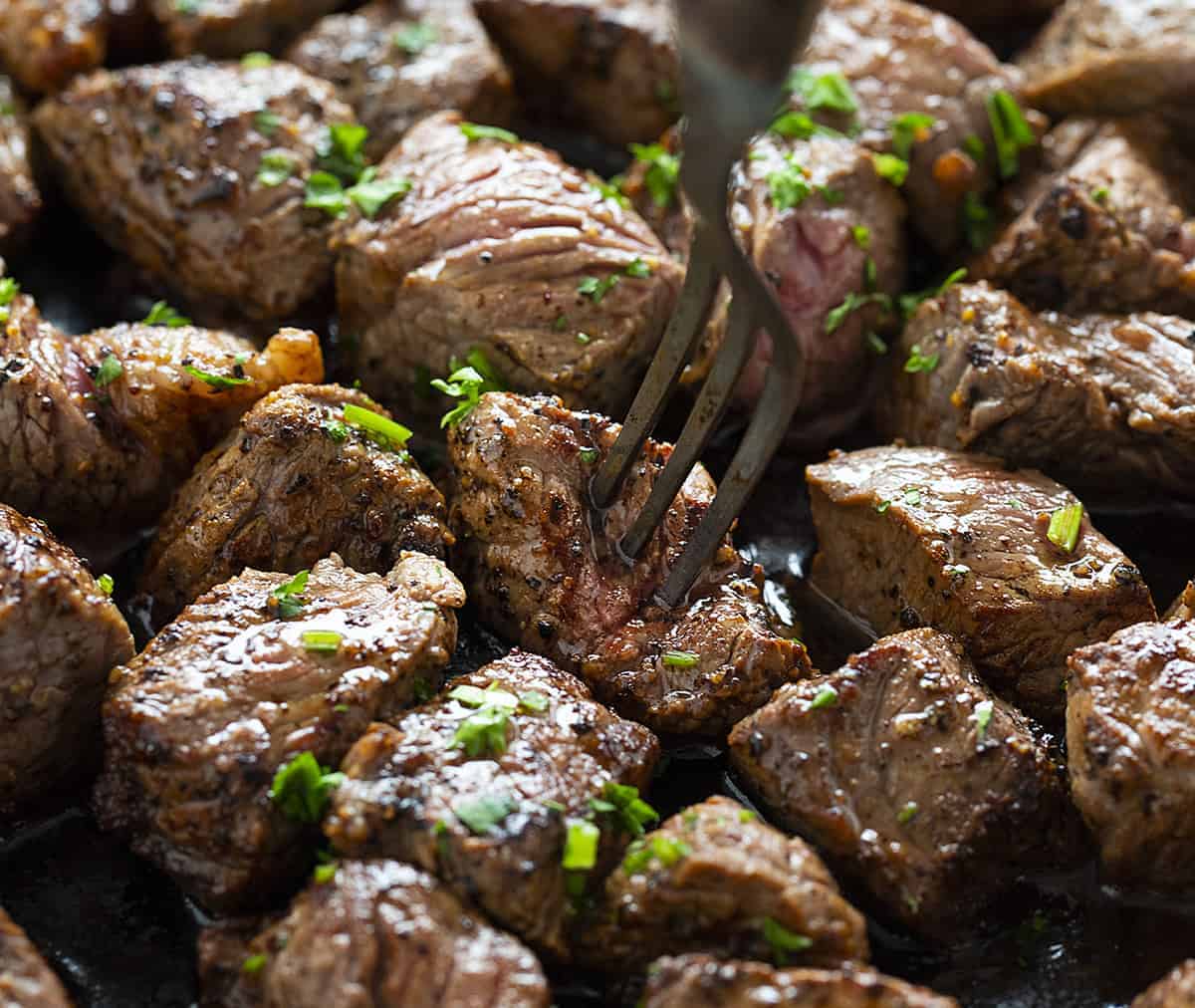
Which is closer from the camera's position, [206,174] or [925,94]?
[206,174]

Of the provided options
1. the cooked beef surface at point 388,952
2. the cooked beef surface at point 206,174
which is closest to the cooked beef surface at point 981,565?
the cooked beef surface at point 388,952

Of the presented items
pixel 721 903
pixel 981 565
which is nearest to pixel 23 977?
pixel 721 903

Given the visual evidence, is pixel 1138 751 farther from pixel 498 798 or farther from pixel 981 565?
pixel 498 798

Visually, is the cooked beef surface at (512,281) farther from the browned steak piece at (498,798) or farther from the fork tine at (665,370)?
the browned steak piece at (498,798)

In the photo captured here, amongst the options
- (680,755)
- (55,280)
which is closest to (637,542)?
(680,755)

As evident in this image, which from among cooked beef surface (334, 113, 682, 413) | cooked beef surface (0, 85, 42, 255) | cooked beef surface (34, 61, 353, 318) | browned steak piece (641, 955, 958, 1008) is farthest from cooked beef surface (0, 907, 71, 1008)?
cooked beef surface (0, 85, 42, 255)

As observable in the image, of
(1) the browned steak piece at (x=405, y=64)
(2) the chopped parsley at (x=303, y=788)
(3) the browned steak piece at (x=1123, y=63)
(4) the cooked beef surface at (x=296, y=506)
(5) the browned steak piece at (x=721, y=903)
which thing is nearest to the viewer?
(5) the browned steak piece at (x=721, y=903)

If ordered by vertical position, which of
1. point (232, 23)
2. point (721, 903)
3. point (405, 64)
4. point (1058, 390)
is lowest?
point (721, 903)

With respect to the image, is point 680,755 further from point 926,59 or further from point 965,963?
point 926,59
